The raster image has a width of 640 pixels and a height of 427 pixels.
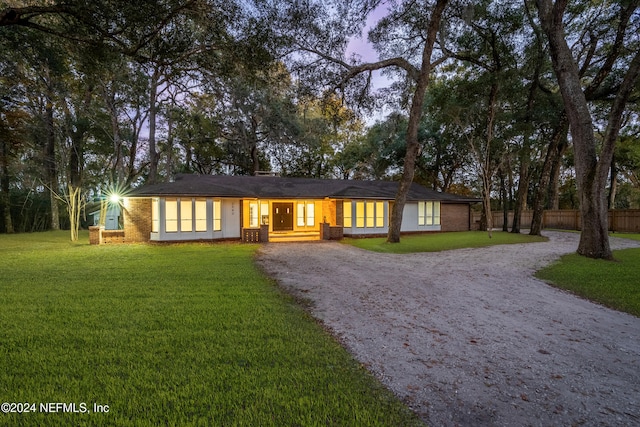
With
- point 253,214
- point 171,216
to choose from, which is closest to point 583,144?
point 253,214

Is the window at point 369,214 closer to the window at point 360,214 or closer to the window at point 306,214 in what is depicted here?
the window at point 360,214

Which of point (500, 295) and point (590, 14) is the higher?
point (590, 14)

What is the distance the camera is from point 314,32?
1153 cm

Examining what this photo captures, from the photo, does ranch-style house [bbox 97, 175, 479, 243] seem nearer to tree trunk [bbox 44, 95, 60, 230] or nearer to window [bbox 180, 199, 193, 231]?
window [bbox 180, 199, 193, 231]

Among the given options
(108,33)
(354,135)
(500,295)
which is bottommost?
(500,295)

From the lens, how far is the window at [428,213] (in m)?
18.8

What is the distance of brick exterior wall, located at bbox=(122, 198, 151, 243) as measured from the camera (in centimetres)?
1363

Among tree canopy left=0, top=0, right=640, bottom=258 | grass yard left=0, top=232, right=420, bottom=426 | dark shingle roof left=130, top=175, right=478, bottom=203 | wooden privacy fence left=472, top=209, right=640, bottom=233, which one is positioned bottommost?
grass yard left=0, top=232, right=420, bottom=426

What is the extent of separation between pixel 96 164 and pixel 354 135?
26.0 m

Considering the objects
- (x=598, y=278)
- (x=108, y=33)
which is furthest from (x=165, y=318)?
(x=598, y=278)

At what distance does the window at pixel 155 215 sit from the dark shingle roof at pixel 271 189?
51cm

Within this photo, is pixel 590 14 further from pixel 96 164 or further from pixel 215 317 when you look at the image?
pixel 96 164

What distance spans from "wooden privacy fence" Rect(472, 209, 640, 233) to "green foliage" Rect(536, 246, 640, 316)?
13.4 meters

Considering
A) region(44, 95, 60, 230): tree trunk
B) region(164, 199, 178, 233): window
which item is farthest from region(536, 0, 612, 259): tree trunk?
region(44, 95, 60, 230): tree trunk
